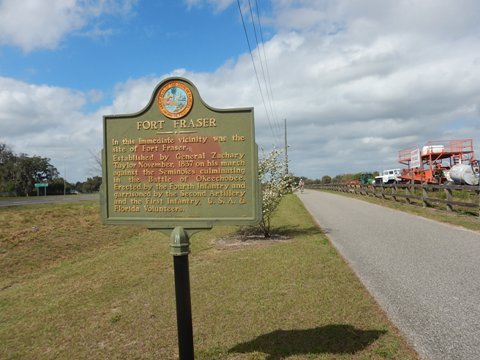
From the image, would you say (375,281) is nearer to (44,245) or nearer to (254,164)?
(254,164)

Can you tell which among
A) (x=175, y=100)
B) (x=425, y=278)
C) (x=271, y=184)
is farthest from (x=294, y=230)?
(x=175, y=100)

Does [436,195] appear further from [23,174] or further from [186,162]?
[23,174]

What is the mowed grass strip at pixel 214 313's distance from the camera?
4.41 metres

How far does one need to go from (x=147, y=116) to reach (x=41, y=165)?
4041 inches

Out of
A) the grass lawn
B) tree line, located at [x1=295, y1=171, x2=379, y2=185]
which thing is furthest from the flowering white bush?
tree line, located at [x1=295, y1=171, x2=379, y2=185]

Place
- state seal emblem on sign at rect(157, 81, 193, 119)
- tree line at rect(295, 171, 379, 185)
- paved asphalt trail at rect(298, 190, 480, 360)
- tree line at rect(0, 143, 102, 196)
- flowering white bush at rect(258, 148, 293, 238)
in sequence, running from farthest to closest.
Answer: tree line at rect(0, 143, 102, 196) < tree line at rect(295, 171, 379, 185) < flowering white bush at rect(258, 148, 293, 238) < paved asphalt trail at rect(298, 190, 480, 360) < state seal emblem on sign at rect(157, 81, 193, 119)

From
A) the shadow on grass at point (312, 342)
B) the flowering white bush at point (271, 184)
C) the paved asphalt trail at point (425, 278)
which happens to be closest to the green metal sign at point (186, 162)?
the shadow on grass at point (312, 342)

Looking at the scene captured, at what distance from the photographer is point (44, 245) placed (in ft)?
48.3

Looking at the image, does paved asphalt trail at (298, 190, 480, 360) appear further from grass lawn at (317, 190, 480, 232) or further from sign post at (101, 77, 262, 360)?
sign post at (101, 77, 262, 360)

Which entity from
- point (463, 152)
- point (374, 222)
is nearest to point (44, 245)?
point (374, 222)

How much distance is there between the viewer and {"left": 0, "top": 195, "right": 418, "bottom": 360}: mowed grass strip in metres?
4.41

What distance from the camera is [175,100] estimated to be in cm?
407

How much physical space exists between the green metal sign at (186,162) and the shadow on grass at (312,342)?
1355 mm

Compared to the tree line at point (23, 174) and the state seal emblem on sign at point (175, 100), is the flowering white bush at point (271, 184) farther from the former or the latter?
the tree line at point (23, 174)
